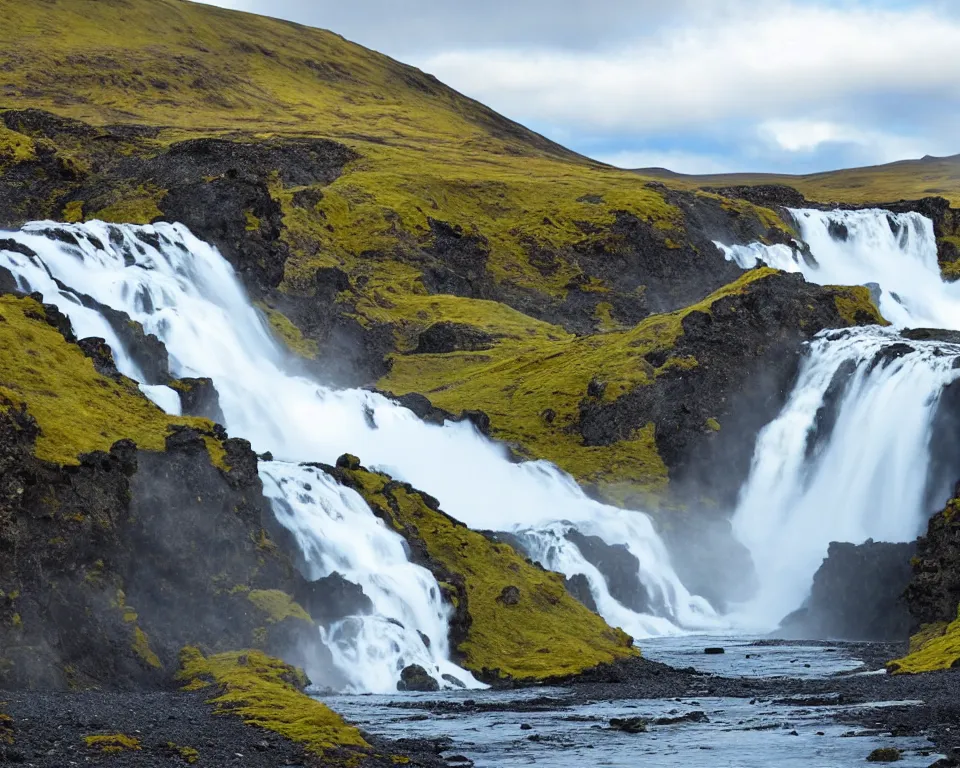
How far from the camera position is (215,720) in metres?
39.1

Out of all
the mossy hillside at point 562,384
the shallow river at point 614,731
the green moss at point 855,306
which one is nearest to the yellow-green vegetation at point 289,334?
the mossy hillside at point 562,384

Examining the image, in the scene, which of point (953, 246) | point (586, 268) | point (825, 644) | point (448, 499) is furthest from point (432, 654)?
point (953, 246)

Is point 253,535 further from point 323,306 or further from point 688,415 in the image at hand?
point 323,306

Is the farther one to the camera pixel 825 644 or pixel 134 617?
pixel 825 644

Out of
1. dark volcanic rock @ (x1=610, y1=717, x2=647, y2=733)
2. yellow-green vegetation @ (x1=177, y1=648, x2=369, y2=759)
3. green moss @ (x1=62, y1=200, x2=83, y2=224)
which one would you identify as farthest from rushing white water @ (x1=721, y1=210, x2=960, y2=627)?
green moss @ (x1=62, y1=200, x2=83, y2=224)

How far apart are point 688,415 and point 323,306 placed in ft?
107

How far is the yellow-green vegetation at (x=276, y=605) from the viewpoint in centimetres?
5278

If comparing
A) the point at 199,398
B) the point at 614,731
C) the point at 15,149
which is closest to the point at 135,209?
the point at 15,149

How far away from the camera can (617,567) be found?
80750 millimetres

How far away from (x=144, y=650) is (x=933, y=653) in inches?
1102

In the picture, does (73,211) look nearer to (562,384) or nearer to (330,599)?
(562,384)

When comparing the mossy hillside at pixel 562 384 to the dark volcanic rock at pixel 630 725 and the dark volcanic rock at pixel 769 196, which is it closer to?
the dark volcanic rock at pixel 630 725

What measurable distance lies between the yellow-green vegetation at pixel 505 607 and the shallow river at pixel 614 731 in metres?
3.58

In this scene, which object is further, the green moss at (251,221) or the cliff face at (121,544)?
the green moss at (251,221)
